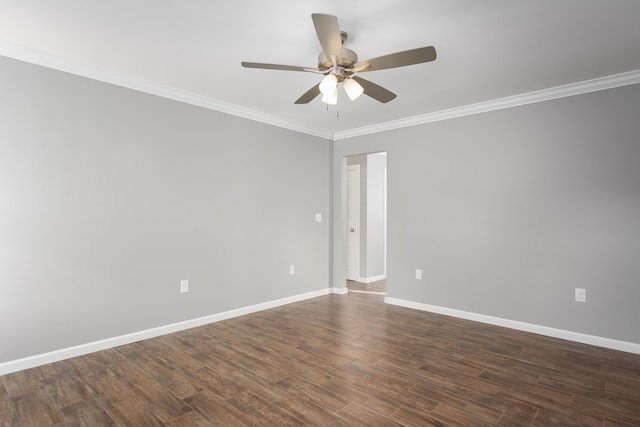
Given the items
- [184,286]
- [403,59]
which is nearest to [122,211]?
[184,286]

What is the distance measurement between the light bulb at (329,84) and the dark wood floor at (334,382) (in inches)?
A: 80.2

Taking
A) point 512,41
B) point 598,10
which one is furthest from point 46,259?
point 598,10

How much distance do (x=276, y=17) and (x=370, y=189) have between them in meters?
4.28

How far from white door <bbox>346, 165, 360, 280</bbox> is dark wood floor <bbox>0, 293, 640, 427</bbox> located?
2.74 metres

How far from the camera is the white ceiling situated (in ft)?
6.72

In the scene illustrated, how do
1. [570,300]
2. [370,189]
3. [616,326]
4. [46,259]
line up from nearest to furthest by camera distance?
[46,259]
[616,326]
[570,300]
[370,189]

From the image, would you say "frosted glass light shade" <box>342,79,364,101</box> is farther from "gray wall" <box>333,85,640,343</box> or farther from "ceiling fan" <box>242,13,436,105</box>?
"gray wall" <box>333,85,640,343</box>

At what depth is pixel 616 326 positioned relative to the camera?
120 inches

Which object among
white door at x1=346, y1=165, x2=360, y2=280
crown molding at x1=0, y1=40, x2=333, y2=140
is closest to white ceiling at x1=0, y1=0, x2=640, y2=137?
crown molding at x1=0, y1=40, x2=333, y2=140

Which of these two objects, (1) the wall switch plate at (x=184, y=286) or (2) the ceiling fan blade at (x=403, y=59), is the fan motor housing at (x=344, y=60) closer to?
(2) the ceiling fan blade at (x=403, y=59)

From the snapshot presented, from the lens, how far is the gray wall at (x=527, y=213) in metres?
3.06

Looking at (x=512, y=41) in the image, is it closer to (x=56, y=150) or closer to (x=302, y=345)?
(x=302, y=345)

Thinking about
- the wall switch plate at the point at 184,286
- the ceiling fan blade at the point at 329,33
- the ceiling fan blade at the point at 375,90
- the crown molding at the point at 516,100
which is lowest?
the wall switch plate at the point at 184,286

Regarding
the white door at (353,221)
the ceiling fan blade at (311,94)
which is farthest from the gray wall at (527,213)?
the ceiling fan blade at (311,94)
